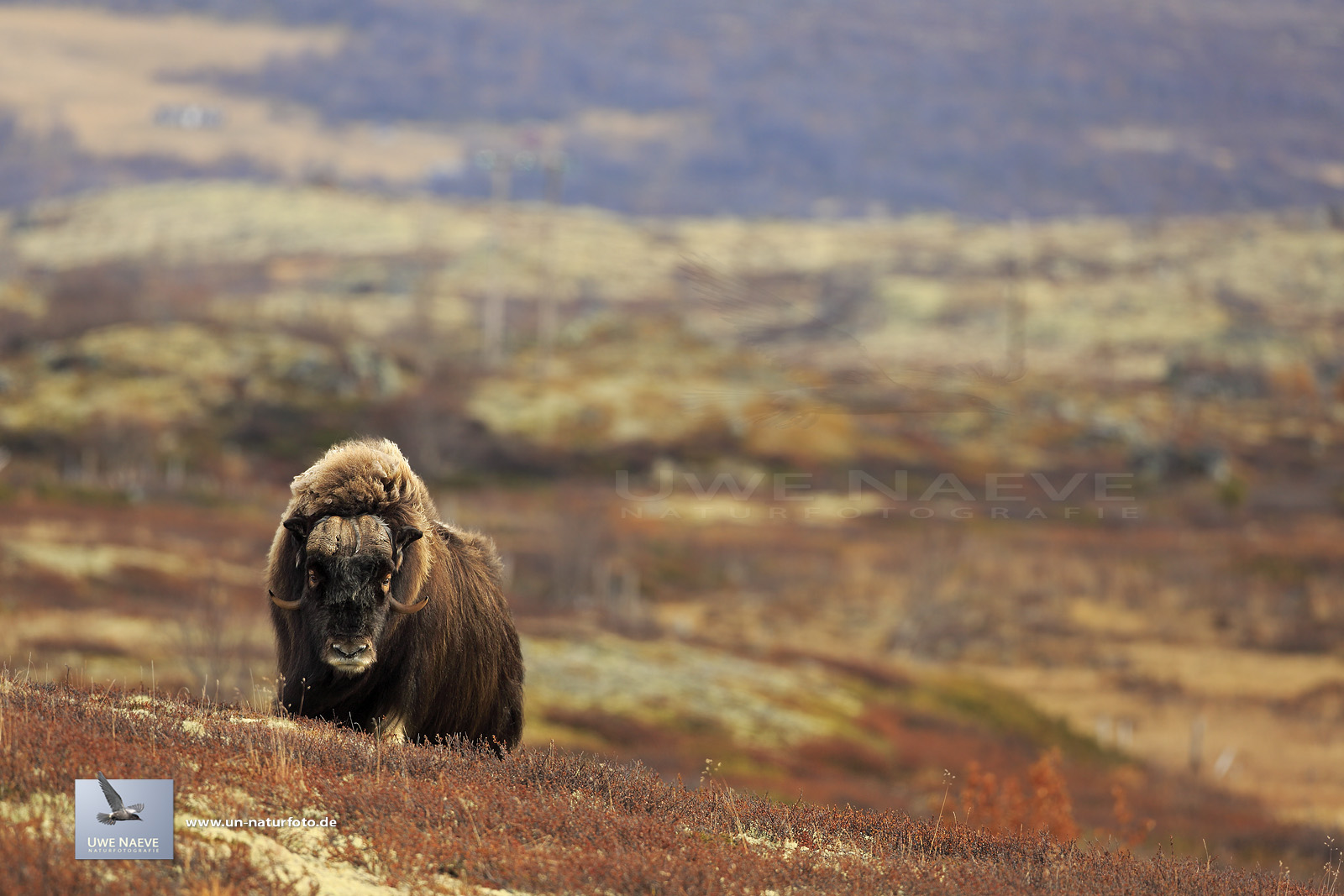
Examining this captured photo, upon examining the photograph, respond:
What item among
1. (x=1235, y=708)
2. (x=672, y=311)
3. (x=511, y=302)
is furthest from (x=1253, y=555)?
(x=511, y=302)

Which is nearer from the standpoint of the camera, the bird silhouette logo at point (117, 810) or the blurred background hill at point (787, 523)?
the bird silhouette logo at point (117, 810)

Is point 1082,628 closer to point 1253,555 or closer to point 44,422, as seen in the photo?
point 1253,555

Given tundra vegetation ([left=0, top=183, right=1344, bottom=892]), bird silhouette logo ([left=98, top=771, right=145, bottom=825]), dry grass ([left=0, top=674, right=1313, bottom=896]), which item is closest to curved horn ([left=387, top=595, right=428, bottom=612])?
dry grass ([left=0, top=674, right=1313, bottom=896])

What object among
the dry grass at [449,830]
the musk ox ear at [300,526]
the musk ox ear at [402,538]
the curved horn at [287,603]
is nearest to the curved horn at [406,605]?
the musk ox ear at [402,538]

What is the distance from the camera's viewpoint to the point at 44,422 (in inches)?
2933

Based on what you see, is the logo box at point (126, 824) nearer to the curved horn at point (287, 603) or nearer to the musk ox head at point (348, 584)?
the musk ox head at point (348, 584)

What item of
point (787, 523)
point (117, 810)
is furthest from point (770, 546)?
point (117, 810)

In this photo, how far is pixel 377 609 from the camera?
859 centimetres

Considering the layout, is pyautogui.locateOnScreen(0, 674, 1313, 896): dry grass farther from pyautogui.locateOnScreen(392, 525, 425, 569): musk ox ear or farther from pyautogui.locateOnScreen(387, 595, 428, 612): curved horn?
pyautogui.locateOnScreen(392, 525, 425, 569): musk ox ear

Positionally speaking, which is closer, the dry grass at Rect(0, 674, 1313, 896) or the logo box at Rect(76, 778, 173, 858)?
the logo box at Rect(76, 778, 173, 858)

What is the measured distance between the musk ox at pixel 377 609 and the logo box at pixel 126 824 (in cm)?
213

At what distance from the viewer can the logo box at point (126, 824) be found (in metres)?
5.86

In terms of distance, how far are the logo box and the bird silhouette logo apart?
11mm

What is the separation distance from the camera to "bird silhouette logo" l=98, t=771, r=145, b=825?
5969 mm
